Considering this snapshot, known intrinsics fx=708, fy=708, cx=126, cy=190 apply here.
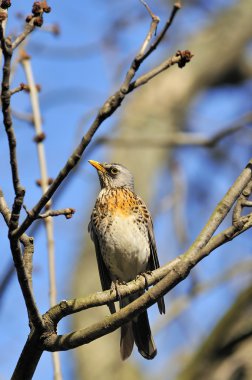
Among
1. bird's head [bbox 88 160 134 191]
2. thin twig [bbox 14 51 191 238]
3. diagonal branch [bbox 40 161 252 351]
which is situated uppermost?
bird's head [bbox 88 160 134 191]

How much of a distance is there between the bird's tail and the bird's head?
1.48m

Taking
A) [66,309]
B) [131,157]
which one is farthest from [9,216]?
[131,157]

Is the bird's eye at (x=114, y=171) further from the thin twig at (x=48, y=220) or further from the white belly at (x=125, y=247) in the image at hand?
the thin twig at (x=48, y=220)

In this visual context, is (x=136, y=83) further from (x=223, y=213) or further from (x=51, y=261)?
(x=51, y=261)

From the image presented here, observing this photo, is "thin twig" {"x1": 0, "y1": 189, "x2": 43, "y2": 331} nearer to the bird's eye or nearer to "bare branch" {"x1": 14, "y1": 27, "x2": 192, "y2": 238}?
"bare branch" {"x1": 14, "y1": 27, "x2": 192, "y2": 238}

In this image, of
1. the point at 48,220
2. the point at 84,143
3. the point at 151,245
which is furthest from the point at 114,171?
the point at 84,143

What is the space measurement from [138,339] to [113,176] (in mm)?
1795

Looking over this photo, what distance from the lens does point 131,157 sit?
35.5ft

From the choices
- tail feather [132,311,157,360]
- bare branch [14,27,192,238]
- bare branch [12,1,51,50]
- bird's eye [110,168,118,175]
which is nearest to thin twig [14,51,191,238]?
bare branch [14,27,192,238]

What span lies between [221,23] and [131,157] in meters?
3.15

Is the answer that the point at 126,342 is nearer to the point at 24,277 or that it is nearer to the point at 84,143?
the point at 24,277

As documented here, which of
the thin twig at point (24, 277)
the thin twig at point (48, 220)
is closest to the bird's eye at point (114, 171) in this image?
the thin twig at point (48, 220)

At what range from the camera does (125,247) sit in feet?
19.7

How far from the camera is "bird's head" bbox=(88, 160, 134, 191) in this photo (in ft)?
22.0
